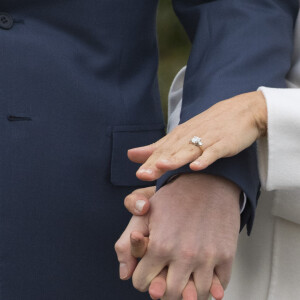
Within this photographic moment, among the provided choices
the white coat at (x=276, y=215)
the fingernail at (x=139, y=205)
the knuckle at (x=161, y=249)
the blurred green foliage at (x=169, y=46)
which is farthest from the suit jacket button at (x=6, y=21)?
the blurred green foliage at (x=169, y=46)

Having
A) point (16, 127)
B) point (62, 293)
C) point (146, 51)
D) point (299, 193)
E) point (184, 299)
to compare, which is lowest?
point (62, 293)

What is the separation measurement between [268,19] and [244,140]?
1.27ft

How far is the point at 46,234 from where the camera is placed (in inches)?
60.0

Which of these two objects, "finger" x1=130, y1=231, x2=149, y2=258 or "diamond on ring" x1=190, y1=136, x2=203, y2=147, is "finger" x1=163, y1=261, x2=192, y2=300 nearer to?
"finger" x1=130, y1=231, x2=149, y2=258

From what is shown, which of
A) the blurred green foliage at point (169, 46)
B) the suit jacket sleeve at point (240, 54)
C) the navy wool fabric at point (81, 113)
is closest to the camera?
the suit jacket sleeve at point (240, 54)

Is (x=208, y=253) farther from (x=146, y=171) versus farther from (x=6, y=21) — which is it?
(x=6, y=21)

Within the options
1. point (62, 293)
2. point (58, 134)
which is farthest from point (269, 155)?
point (62, 293)

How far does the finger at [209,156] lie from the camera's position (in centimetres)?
110

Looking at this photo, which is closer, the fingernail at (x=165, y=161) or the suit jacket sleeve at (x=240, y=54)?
the fingernail at (x=165, y=161)

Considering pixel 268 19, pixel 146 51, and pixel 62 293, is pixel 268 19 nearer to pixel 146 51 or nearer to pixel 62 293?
pixel 146 51

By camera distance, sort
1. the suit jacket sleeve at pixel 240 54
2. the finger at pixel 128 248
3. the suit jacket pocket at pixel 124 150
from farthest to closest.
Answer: the suit jacket pocket at pixel 124 150 → the suit jacket sleeve at pixel 240 54 → the finger at pixel 128 248

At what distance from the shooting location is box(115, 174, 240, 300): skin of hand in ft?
3.78

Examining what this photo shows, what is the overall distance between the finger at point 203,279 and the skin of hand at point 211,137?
0.19 meters

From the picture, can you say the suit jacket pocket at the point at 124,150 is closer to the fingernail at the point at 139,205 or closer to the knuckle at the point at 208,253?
the fingernail at the point at 139,205
